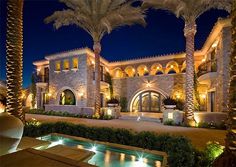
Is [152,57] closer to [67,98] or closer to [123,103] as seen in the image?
[123,103]

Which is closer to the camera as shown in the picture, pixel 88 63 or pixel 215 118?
pixel 215 118

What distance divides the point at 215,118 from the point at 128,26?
11372 millimetres

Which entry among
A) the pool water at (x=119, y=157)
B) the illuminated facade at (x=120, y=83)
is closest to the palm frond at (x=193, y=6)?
the illuminated facade at (x=120, y=83)

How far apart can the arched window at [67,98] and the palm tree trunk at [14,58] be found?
1220 centimetres

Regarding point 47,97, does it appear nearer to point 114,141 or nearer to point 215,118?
point 114,141

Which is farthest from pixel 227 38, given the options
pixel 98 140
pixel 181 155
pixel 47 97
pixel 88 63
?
pixel 47 97

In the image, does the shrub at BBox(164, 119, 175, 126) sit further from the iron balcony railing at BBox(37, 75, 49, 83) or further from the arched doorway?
the iron balcony railing at BBox(37, 75, 49, 83)

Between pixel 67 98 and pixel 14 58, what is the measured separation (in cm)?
1307

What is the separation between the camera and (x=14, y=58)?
838 cm

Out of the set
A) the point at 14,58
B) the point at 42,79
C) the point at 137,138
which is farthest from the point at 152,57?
the point at 14,58

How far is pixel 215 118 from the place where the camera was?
11.9 metres

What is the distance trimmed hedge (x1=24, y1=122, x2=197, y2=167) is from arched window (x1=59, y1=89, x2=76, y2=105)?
12057 mm

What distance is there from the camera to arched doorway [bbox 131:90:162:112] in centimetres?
2042

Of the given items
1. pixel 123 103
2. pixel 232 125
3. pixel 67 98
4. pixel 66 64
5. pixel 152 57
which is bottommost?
pixel 123 103
